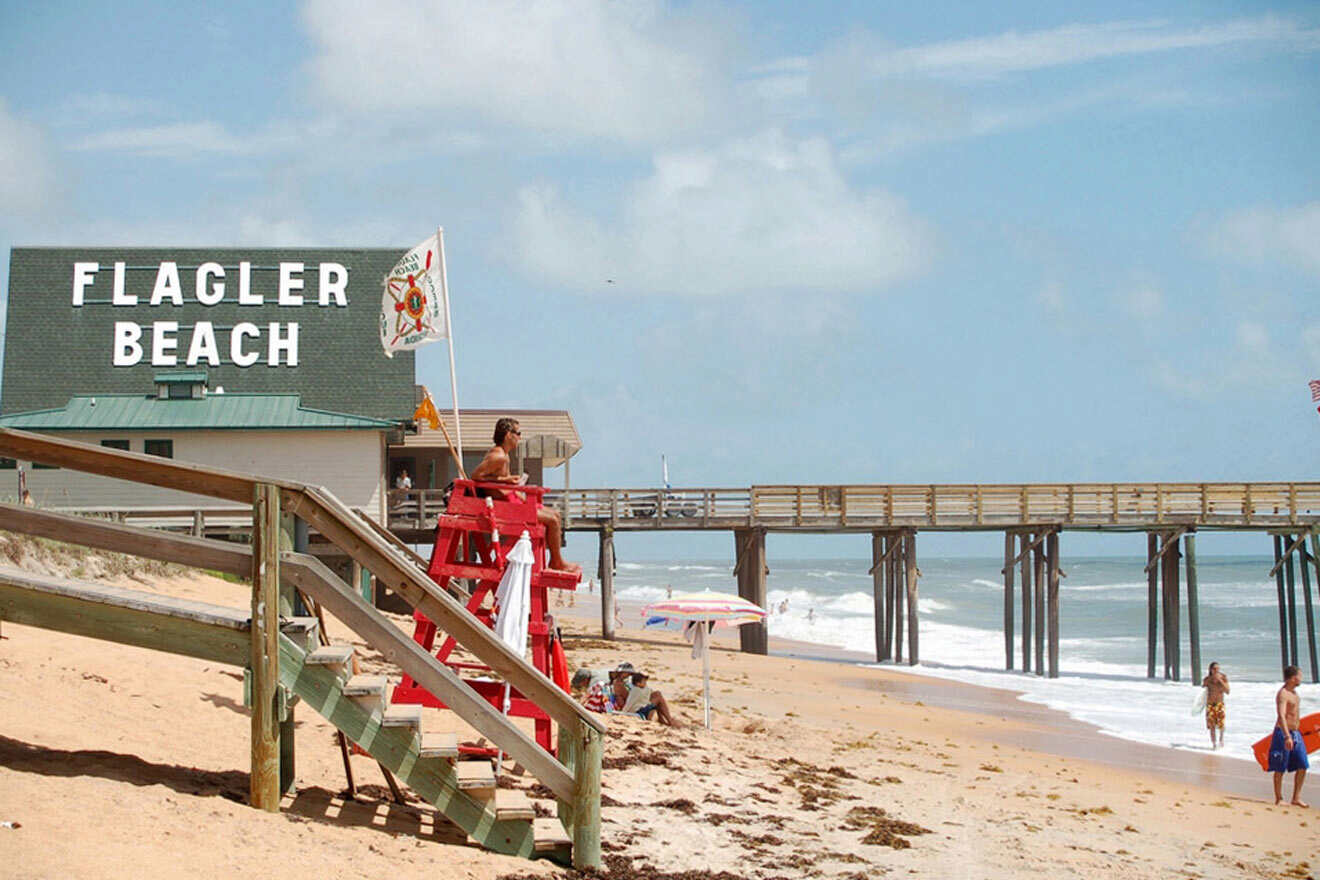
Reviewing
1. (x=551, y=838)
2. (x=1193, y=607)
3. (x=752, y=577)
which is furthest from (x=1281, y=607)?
(x=551, y=838)

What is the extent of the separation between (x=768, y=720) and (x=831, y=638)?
29702 millimetres

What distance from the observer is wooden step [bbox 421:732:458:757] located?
685cm

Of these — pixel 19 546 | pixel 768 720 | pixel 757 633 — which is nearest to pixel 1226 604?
pixel 757 633

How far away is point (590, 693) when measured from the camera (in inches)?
567

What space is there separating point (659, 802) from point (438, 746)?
8.84 feet

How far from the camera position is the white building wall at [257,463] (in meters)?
26.3

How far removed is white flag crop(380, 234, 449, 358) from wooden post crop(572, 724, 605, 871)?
5386mm

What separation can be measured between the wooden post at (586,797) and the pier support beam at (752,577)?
76.4 ft

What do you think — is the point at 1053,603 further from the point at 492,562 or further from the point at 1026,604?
the point at 492,562

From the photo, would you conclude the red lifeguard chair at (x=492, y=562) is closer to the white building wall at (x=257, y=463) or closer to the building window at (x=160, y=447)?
the white building wall at (x=257, y=463)

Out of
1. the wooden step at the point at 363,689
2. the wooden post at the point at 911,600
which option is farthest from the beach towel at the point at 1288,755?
the wooden post at the point at 911,600

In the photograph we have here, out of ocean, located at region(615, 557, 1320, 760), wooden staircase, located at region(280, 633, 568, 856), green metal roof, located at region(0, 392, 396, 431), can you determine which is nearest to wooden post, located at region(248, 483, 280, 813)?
wooden staircase, located at region(280, 633, 568, 856)

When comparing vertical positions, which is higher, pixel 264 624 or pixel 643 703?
Answer: pixel 264 624

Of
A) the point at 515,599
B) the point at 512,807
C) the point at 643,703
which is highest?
the point at 515,599
